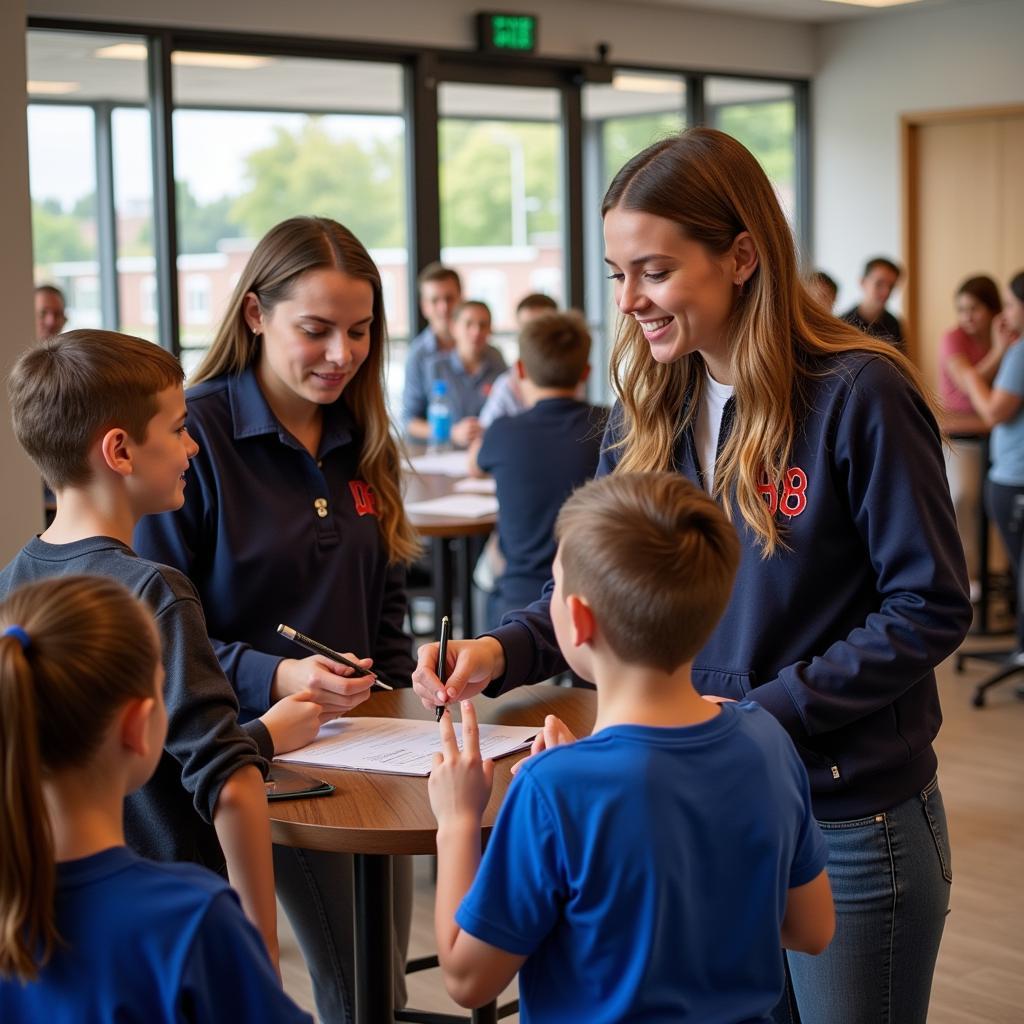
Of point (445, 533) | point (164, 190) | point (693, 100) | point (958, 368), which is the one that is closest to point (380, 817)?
point (445, 533)

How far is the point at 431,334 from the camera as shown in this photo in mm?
6617

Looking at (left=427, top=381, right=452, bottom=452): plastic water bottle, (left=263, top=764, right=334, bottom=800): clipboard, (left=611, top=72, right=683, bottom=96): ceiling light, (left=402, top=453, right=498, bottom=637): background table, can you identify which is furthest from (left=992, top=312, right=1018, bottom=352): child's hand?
(left=263, top=764, right=334, bottom=800): clipboard

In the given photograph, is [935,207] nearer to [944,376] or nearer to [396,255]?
[944,376]

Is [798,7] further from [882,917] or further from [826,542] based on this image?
[882,917]

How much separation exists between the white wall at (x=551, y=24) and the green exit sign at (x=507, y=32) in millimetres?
81

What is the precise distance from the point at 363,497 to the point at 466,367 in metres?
4.26

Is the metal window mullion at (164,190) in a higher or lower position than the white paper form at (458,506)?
higher

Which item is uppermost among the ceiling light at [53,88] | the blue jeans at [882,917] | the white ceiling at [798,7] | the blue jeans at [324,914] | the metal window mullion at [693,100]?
the white ceiling at [798,7]

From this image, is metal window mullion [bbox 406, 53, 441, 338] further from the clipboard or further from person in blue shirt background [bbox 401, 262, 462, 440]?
the clipboard

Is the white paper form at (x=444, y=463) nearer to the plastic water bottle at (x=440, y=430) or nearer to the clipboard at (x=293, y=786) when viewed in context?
the plastic water bottle at (x=440, y=430)

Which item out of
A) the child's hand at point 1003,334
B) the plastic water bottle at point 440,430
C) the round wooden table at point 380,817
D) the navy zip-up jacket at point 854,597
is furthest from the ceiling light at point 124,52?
the navy zip-up jacket at point 854,597

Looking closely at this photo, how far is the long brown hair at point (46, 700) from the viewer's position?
108 cm

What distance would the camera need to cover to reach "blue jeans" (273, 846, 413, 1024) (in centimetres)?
213

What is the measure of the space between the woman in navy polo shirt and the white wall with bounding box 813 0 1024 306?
6.82 meters
